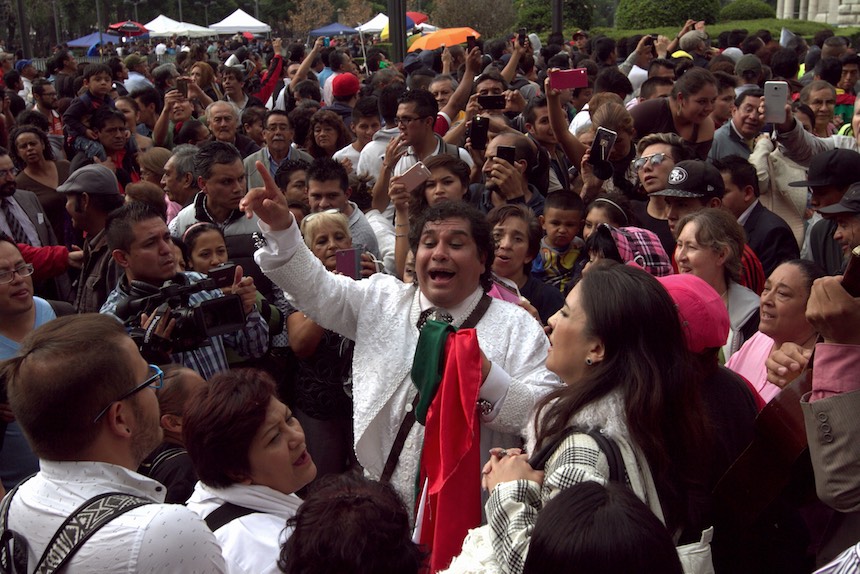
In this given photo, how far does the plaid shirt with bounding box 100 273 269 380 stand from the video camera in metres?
0.07

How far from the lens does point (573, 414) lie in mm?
2434

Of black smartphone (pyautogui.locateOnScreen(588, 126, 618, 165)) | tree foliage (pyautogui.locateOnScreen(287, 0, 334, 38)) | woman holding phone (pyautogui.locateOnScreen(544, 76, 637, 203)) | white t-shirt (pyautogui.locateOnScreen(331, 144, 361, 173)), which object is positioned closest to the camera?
black smartphone (pyautogui.locateOnScreen(588, 126, 618, 165))

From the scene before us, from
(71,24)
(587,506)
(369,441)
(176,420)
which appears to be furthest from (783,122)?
(71,24)

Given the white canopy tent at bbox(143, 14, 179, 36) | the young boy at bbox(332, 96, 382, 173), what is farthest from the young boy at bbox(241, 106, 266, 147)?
the white canopy tent at bbox(143, 14, 179, 36)

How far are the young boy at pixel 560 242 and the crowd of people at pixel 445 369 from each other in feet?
0.06

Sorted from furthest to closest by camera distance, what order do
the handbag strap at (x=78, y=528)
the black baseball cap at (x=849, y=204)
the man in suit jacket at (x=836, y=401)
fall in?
the black baseball cap at (x=849, y=204) < the man in suit jacket at (x=836, y=401) < the handbag strap at (x=78, y=528)

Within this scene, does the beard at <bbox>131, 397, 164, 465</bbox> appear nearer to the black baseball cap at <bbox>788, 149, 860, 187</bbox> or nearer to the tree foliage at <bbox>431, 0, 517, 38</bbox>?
the black baseball cap at <bbox>788, 149, 860, 187</bbox>

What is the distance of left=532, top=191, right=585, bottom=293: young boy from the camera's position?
5.31 m

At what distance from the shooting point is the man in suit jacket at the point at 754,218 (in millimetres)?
5234

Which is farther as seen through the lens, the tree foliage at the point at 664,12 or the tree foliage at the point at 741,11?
the tree foliage at the point at 741,11

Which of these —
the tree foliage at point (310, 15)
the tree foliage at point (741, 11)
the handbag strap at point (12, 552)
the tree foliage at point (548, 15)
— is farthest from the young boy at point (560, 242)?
the tree foliage at point (310, 15)

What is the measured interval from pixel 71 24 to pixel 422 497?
243ft

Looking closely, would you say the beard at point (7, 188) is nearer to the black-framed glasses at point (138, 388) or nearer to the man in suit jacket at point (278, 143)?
the man in suit jacket at point (278, 143)

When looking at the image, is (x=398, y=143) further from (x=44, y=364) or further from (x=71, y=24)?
(x=71, y=24)
